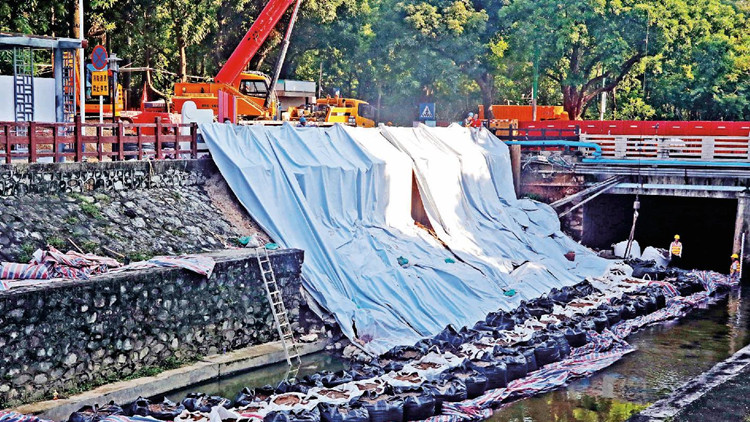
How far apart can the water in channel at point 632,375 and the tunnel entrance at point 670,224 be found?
345 inches

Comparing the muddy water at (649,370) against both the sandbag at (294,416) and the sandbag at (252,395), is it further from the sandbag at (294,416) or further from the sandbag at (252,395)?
the sandbag at (252,395)

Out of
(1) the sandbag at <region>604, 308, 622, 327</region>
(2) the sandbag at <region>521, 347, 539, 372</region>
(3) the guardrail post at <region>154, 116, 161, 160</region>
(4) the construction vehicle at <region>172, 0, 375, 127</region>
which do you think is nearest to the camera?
(2) the sandbag at <region>521, 347, 539, 372</region>

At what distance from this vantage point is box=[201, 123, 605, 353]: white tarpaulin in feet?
64.5

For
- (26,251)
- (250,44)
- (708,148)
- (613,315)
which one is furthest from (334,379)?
(708,148)

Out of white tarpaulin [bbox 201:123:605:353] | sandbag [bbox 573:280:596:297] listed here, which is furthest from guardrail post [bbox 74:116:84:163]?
sandbag [bbox 573:280:596:297]

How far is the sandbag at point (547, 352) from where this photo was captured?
1750cm

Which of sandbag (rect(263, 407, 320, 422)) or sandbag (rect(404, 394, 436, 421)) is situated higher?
sandbag (rect(263, 407, 320, 422))

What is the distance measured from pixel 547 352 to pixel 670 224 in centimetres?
1715

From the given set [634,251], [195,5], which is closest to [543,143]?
[634,251]

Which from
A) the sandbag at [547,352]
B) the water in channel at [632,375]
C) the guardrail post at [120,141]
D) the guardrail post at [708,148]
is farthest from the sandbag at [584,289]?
the guardrail post at [120,141]

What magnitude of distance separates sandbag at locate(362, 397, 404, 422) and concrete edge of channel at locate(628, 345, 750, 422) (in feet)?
11.3

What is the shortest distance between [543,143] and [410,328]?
14.4 m

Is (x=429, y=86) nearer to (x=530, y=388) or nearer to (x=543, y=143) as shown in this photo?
(x=543, y=143)

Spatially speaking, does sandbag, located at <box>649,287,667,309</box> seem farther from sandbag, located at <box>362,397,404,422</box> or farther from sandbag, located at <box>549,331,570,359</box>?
sandbag, located at <box>362,397,404,422</box>
